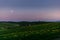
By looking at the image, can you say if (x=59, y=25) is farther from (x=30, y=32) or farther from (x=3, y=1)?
(x=3, y=1)

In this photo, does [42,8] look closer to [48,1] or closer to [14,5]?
[48,1]

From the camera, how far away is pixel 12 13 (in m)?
1.15

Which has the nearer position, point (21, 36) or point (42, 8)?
point (21, 36)

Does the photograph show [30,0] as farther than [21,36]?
Yes

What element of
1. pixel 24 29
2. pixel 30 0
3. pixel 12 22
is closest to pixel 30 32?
pixel 24 29

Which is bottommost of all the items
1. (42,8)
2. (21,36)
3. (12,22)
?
(21,36)

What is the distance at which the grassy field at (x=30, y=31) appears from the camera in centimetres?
104

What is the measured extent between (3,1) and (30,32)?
1.33 ft

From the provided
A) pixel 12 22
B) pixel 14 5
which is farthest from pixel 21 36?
pixel 14 5

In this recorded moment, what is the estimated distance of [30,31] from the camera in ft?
3.57

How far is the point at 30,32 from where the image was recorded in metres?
1.08

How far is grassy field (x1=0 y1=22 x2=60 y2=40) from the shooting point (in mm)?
1040

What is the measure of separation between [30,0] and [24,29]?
29 cm

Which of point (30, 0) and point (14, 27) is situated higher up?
point (30, 0)
